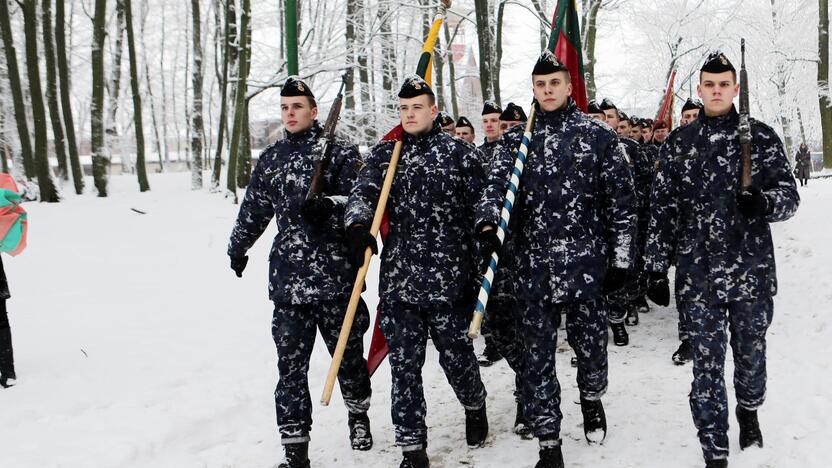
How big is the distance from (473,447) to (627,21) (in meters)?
21.7

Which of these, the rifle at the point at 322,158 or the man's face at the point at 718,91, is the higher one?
the man's face at the point at 718,91

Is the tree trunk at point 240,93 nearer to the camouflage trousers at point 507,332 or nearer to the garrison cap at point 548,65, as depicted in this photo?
the camouflage trousers at point 507,332

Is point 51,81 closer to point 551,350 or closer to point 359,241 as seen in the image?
point 359,241

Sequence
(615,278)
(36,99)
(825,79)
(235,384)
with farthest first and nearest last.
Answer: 1. (825,79)
2. (36,99)
3. (235,384)
4. (615,278)

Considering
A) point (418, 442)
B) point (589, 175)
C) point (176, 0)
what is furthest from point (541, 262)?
point (176, 0)

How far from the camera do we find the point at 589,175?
12.5 ft

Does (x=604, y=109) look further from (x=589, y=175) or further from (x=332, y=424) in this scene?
(x=332, y=424)

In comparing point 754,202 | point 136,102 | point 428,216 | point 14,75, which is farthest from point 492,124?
point 136,102

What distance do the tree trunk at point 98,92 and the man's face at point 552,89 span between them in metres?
13.8

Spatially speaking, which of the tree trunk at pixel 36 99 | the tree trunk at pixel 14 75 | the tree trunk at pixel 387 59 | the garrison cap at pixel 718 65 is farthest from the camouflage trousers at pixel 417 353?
the tree trunk at pixel 387 59

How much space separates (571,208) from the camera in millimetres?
3775

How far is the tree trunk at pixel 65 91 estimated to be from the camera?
51.5 feet

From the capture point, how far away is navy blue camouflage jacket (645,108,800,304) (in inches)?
140

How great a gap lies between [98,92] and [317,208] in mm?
13469
